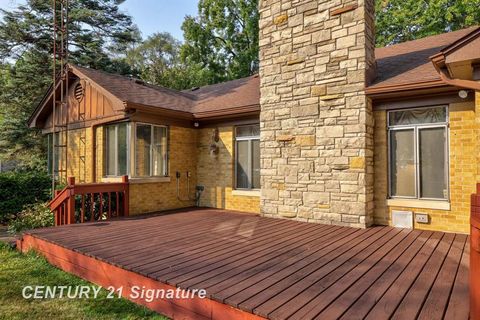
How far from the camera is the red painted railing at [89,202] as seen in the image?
261 inches

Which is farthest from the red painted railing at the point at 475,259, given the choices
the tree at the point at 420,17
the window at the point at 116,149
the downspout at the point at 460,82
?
the tree at the point at 420,17

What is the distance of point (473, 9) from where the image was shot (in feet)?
49.2

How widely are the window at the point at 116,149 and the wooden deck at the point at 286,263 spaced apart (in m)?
2.04

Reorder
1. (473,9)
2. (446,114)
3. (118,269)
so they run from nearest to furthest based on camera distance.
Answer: (118,269), (446,114), (473,9)

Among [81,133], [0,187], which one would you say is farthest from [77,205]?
[0,187]

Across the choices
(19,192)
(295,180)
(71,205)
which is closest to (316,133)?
(295,180)

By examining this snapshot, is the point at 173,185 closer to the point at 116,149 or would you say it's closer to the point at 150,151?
the point at 150,151

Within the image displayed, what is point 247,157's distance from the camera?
26.7 feet

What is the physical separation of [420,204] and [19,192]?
10.7 m

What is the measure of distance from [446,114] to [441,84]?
0.70 meters

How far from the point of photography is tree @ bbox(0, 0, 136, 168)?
1487 centimetres

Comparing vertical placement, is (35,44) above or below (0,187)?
above

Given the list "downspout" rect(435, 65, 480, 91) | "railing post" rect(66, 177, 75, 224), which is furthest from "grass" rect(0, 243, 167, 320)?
"downspout" rect(435, 65, 480, 91)

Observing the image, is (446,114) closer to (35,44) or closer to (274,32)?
(274,32)
